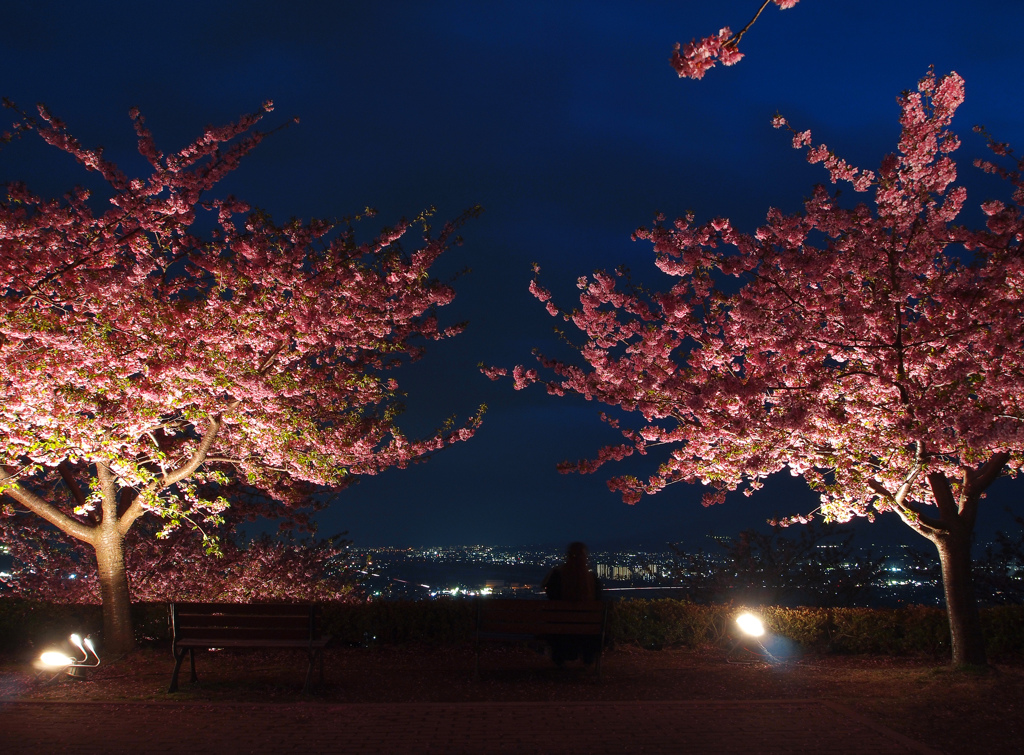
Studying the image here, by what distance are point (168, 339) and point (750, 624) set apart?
30.5 ft

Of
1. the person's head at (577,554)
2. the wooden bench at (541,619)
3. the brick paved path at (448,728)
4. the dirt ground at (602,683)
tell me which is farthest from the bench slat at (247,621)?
the person's head at (577,554)

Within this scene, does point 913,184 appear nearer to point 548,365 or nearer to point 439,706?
point 548,365

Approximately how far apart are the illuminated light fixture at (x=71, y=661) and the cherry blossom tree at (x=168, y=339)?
1.57 metres

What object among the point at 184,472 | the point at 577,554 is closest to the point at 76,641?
the point at 184,472

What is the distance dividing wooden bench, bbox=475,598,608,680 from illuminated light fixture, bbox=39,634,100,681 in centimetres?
467

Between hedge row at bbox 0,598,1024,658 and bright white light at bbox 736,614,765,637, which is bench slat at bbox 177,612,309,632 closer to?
hedge row at bbox 0,598,1024,658

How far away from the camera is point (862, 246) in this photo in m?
A: 8.63

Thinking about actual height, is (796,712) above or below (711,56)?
below

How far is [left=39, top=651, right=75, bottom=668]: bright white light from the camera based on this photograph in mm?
7676

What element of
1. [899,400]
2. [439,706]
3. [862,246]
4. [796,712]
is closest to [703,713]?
[796,712]

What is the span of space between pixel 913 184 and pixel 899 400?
280 cm

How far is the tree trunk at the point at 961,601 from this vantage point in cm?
842

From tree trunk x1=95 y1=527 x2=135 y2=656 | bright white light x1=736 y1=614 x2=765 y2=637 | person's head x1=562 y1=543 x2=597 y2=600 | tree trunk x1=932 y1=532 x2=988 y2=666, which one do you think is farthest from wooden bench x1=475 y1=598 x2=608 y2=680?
tree trunk x1=95 y1=527 x2=135 y2=656

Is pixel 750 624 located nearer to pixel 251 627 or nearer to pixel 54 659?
pixel 251 627
